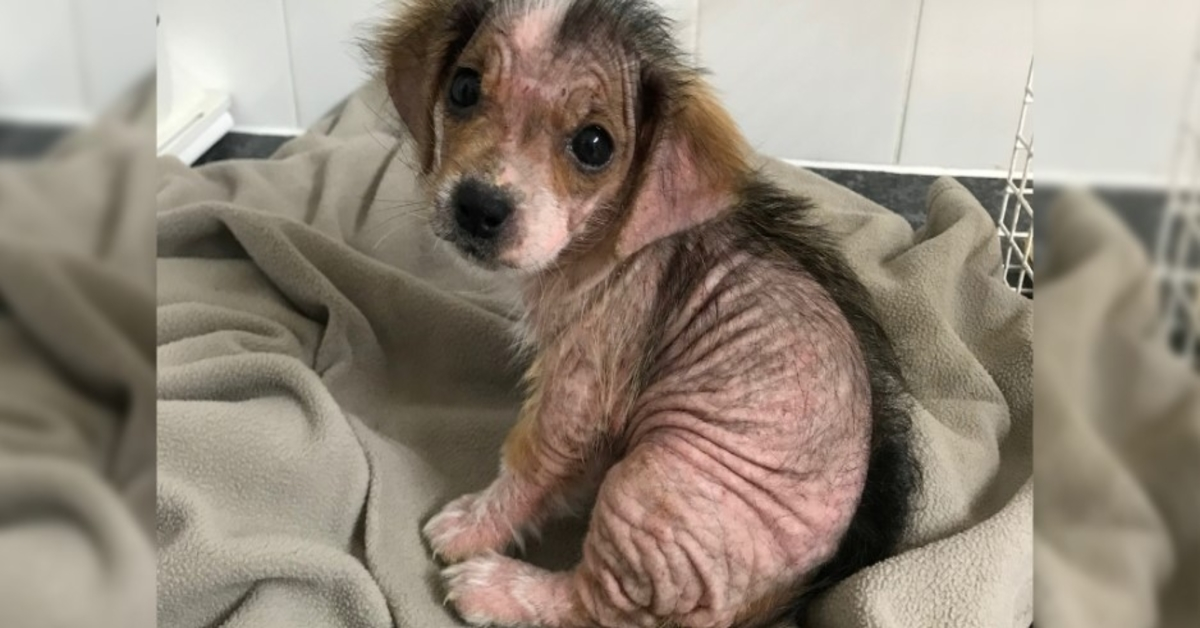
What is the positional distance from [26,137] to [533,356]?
153 centimetres

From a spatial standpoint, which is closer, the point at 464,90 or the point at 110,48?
the point at 110,48

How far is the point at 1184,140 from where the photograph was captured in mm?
333

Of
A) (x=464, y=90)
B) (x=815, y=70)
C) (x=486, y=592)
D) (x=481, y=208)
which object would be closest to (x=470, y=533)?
(x=486, y=592)

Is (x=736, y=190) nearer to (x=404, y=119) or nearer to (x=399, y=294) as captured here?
(x=404, y=119)

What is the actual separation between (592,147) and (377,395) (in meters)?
0.84

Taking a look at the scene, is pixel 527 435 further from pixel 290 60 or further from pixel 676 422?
pixel 290 60

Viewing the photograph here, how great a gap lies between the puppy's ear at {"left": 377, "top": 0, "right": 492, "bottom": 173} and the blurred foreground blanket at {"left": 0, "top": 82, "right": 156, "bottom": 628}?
128 centimetres

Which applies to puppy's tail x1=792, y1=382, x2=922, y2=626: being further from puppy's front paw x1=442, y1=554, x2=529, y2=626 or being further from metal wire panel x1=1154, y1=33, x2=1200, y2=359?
metal wire panel x1=1154, y1=33, x2=1200, y2=359

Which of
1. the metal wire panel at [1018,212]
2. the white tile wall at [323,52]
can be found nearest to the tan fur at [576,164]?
the metal wire panel at [1018,212]

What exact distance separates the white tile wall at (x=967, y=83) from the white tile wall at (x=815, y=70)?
0.15 ft

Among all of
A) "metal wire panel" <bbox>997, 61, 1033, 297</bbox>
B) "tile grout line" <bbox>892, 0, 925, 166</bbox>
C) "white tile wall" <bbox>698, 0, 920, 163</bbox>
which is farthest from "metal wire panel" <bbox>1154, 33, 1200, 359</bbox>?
"tile grout line" <bbox>892, 0, 925, 166</bbox>

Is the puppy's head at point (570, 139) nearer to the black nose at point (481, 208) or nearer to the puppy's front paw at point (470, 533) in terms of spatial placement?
the black nose at point (481, 208)

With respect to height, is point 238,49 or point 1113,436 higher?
point 1113,436

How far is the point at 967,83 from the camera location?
2641mm
